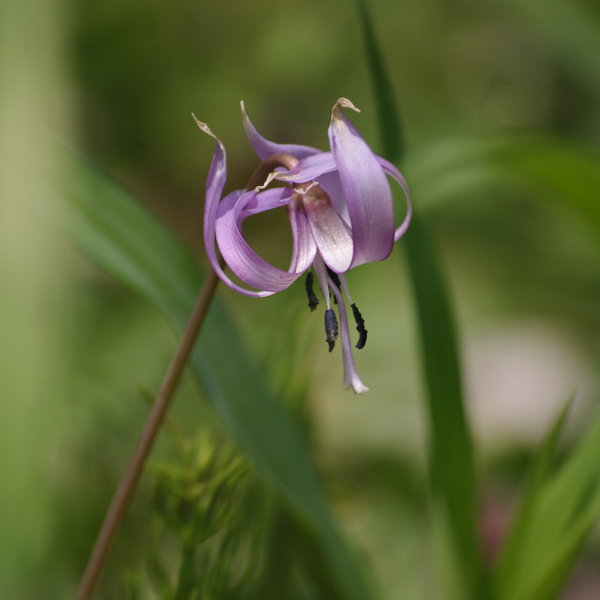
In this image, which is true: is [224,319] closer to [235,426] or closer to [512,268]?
[235,426]

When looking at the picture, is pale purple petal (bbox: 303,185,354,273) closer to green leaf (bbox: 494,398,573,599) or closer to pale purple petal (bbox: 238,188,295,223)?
pale purple petal (bbox: 238,188,295,223)

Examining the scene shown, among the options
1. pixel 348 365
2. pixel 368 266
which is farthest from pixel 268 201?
pixel 368 266

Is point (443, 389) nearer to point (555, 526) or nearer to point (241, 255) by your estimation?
point (555, 526)

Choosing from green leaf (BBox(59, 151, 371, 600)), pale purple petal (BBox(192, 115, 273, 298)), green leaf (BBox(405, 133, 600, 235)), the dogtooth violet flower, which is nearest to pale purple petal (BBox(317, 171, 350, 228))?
the dogtooth violet flower

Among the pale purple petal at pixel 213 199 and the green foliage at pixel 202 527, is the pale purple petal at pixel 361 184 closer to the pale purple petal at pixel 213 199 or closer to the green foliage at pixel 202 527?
the pale purple petal at pixel 213 199

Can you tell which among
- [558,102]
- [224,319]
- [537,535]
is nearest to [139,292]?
[224,319]

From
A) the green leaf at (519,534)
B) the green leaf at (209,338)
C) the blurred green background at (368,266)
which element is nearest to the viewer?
the green leaf at (209,338)

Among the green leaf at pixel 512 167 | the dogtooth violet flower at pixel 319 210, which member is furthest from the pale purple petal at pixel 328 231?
the green leaf at pixel 512 167
